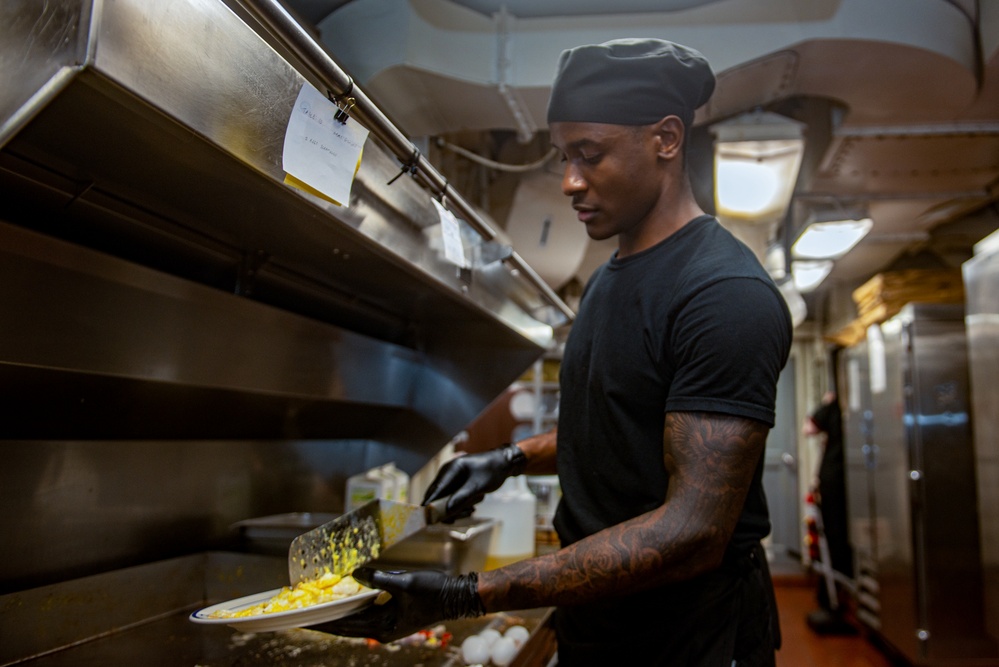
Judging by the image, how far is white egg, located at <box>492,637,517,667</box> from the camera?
4.80ft

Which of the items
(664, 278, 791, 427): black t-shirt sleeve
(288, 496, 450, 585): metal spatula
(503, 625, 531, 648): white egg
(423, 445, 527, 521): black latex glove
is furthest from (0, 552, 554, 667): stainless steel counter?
(664, 278, 791, 427): black t-shirt sleeve

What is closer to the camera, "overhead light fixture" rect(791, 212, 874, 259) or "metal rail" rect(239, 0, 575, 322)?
"metal rail" rect(239, 0, 575, 322)

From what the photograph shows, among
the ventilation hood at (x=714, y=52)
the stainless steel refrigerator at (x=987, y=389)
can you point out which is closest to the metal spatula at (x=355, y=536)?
the ventilation hood at (x=714, y=52)

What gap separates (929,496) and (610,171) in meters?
3.86

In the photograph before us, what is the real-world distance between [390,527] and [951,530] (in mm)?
3957

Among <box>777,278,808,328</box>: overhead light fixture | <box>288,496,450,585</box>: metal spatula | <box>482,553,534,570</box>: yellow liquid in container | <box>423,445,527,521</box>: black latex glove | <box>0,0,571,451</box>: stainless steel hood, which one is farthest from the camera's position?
<box>777,278,808,328</box>: overhead light fixture

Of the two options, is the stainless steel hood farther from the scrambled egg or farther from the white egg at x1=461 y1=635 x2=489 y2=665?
the white egg at x1=461 y1=635 x2=489 y2=665

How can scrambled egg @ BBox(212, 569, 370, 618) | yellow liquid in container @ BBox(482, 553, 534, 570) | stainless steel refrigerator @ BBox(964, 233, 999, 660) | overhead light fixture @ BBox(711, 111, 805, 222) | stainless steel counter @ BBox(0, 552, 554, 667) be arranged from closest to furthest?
scrambled egg @ BBox(212, 569, 370, 618) < stainless steel counter @ BBox(0, 552, 554, 667) < yellow liquid in container @ BBox(482, 553, 534, 570) < stainless steel refrigerator @ BBox(964, 233, 999, 660) < overhead light fixture @ BBox(711, 111, 805, 222)

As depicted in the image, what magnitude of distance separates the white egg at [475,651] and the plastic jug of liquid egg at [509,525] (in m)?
0.97

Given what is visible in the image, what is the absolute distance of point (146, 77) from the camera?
64cm

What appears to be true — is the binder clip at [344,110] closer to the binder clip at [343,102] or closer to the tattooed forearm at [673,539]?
the binder clip at [343,102]

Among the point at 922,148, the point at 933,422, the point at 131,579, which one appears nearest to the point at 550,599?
the point at 131,579

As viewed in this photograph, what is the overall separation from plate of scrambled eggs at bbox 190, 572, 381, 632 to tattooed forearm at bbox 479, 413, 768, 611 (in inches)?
9.2

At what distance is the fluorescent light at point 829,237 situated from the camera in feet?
12.3
